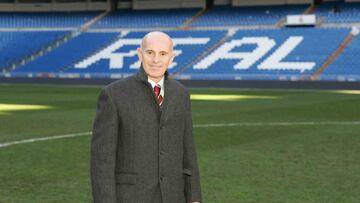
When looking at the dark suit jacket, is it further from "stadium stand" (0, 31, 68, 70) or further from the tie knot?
"stadium stand" (0, 31, 68, 70)

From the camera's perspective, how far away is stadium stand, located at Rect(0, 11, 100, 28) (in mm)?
56237

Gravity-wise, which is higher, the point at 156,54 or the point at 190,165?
the point at 156,54

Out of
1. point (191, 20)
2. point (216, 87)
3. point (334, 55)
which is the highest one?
point (191, 20)

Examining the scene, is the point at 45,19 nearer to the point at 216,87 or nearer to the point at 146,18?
the point at 146,18

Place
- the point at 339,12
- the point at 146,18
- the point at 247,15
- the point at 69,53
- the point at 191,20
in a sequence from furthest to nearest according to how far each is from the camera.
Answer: the point at 146,18
the point at 191,20
the point at 247,15
the point at 69,53
the point at 339,12

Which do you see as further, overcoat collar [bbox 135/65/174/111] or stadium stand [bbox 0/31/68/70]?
stadium stand [bbox 0/31/68/70]

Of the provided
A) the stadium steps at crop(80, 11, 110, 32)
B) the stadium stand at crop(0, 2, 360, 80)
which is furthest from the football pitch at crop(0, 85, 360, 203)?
the stadium steps at crop(80, 11, 110, 32)

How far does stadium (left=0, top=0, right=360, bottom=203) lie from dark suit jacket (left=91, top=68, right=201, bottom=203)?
14.7 feet

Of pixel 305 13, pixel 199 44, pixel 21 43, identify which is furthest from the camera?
pixel 21 43

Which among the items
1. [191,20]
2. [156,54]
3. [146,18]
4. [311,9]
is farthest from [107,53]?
[156,54]

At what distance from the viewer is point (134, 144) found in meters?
3.80

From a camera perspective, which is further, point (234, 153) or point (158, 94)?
point (234, 153)

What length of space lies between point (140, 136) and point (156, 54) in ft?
1.53

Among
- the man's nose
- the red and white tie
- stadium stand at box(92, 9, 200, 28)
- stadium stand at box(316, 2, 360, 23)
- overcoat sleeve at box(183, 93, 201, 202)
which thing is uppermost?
stadium stand at box(92, 9, 200, 28)
